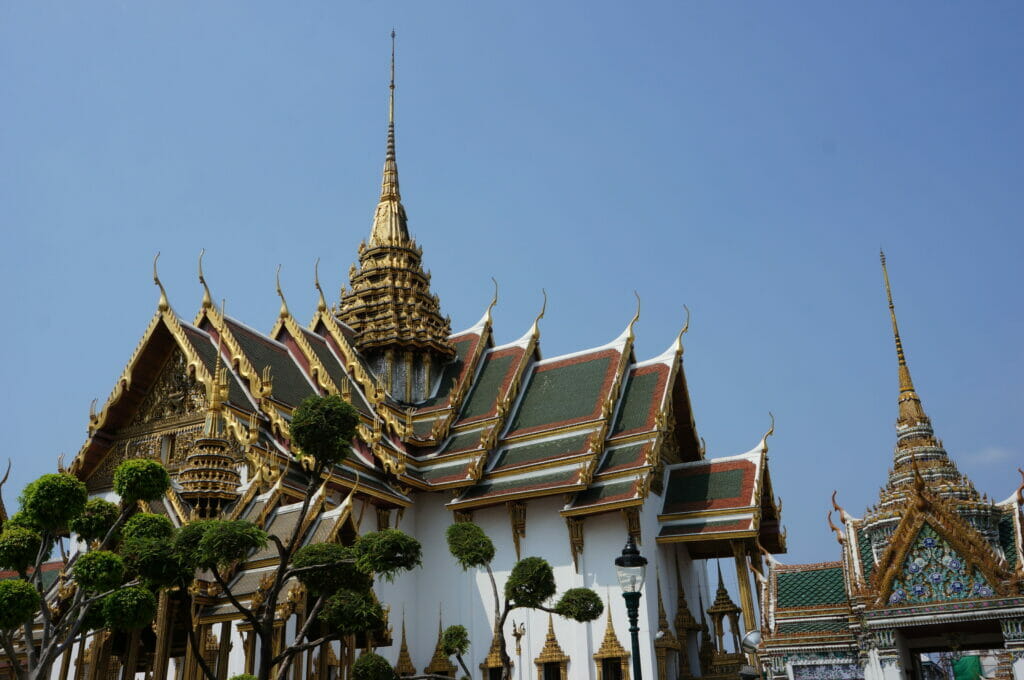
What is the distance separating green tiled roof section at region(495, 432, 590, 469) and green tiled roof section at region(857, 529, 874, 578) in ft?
21.2

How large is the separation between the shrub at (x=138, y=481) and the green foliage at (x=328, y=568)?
6.94 feet

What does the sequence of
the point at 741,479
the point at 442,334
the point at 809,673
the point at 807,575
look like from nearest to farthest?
the point at 809,673, the point at 807,575, the point at 741,479, the point at 442,334

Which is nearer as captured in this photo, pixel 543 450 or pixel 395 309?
pixel 543 450

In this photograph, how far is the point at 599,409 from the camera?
16500mm

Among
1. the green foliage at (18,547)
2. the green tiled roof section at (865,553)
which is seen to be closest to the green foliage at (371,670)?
the green foliage at (18,547)

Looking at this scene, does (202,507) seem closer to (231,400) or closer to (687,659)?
(231,400)

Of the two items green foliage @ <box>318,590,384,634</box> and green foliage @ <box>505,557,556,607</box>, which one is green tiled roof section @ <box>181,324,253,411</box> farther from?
green foliage @ <box>318,590,384,634</box>

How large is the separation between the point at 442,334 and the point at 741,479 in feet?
23.3

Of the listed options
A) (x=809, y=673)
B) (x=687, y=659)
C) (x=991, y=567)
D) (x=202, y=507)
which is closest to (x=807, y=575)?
(x=809, y=673)

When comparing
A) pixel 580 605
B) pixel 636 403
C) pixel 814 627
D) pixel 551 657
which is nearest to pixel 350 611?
pixel 580 605

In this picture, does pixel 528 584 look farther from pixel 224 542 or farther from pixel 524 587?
pixel 224 542

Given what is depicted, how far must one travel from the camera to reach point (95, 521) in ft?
29.6

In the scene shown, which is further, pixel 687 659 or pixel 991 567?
pixel 687 659

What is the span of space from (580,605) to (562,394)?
7490 millimetres
